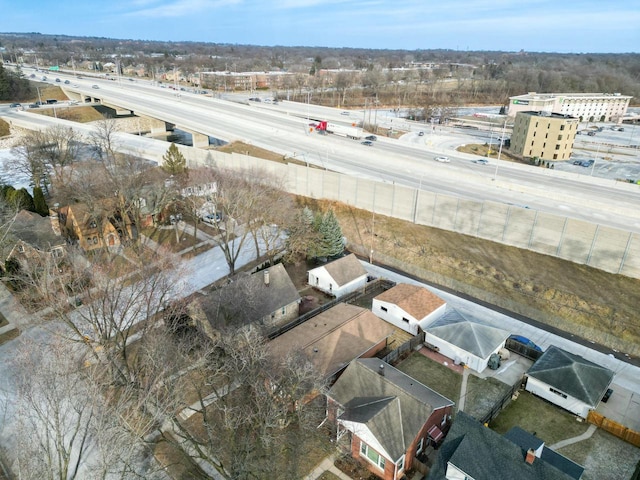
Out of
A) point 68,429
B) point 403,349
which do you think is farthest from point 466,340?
point 68,429

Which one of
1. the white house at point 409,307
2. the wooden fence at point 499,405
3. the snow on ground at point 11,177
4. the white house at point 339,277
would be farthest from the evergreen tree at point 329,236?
the snow on ground at point 11,177

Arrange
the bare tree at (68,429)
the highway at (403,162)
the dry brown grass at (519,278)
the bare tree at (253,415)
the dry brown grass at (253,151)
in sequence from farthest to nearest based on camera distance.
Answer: the dry brown grass at (253,151) → the highway at (403,162) → the dry brown grass at (519,278) → the bare tree at (253,415) → the bare tree at (68,429)

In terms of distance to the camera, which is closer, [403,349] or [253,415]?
[253,415]

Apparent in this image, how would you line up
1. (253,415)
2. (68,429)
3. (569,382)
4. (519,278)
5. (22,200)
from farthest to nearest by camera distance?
1. (22,200)
2. (519,278)
3. (569,382)
4. (68,429)
5. (253,415)

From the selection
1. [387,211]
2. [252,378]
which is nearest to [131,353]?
[252,378]

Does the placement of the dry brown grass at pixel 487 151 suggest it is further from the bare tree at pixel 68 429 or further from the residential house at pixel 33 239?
the bare tree at pixel 68 429

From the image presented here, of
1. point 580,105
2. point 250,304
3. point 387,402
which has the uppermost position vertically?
point 580,105

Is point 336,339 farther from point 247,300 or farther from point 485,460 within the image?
point 485,460
